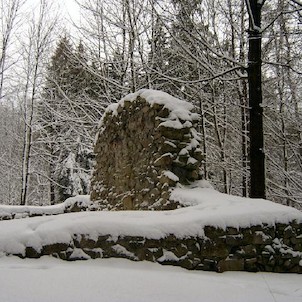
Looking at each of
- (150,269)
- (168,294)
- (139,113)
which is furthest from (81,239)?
(139,113)

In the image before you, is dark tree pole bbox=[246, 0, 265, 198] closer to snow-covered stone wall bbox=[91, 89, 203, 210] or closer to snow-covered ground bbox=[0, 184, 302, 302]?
snow-covered stone wall bbox=[91, 89, 203, 210]

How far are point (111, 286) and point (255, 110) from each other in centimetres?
542

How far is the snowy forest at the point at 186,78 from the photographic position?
36.1 feet

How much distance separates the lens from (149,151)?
7070 mm

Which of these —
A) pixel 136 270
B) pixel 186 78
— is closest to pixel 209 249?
pixel 136 270

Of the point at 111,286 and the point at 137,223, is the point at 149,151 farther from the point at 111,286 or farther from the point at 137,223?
the point at 111,286

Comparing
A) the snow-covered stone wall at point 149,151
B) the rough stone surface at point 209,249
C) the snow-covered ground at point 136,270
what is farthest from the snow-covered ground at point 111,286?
the snow-covered stone wall at point 149,151

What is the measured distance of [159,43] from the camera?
46.9ft

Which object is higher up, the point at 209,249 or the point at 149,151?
the point at 149,151

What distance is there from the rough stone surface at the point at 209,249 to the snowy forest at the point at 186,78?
4.63 m

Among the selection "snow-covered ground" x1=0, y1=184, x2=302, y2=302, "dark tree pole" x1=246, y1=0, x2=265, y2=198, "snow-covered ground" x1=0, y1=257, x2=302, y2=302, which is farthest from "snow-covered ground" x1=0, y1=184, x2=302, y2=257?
"dark tree pole" x1=246, y1=0, x2=265, y2=198

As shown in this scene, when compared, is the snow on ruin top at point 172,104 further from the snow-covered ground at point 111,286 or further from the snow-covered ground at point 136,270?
the snow-covered ground at point 111,286

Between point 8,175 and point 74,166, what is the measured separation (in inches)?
243

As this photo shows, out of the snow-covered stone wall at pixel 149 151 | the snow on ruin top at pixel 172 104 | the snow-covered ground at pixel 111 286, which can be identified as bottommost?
the snow-covered ground at pixel 111 286
